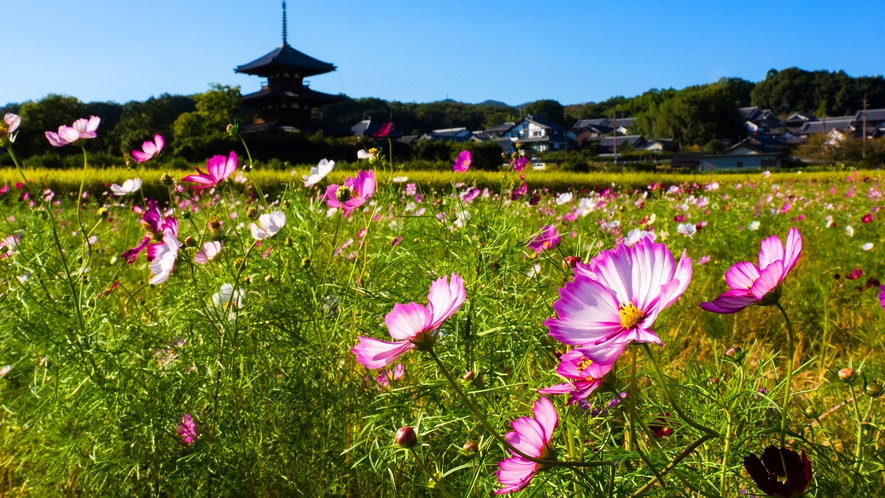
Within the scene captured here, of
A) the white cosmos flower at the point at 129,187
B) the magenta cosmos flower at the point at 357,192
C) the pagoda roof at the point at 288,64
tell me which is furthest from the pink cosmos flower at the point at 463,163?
the pagoda roof at the point at 288,64

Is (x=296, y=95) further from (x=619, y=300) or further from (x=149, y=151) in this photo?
(x=619, y=300)

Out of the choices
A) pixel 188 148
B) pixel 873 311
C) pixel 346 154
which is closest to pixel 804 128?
pixel 346 154

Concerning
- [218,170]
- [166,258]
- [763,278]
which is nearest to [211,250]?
[166,258]

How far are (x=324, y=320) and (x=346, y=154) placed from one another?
1739 centimetres

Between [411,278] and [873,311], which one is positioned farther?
[873,311]

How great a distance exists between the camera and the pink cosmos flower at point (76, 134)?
98 centimetres

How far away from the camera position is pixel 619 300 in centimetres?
40

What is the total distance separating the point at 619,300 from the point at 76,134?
3.21 ft

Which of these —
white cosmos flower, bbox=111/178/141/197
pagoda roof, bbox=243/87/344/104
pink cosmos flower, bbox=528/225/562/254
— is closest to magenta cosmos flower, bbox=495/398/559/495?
pink cosmos flower, bbox=528/225/562/254

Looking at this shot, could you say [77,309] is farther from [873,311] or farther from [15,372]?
[873,311]

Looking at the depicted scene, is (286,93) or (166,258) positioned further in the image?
(286,93)

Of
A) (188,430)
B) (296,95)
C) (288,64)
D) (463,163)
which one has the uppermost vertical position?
(288,64)

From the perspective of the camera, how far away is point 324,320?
2.83 ft

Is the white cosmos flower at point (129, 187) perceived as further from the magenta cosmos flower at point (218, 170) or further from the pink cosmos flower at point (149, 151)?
the magenta cosmos flower at point (218, 170)
